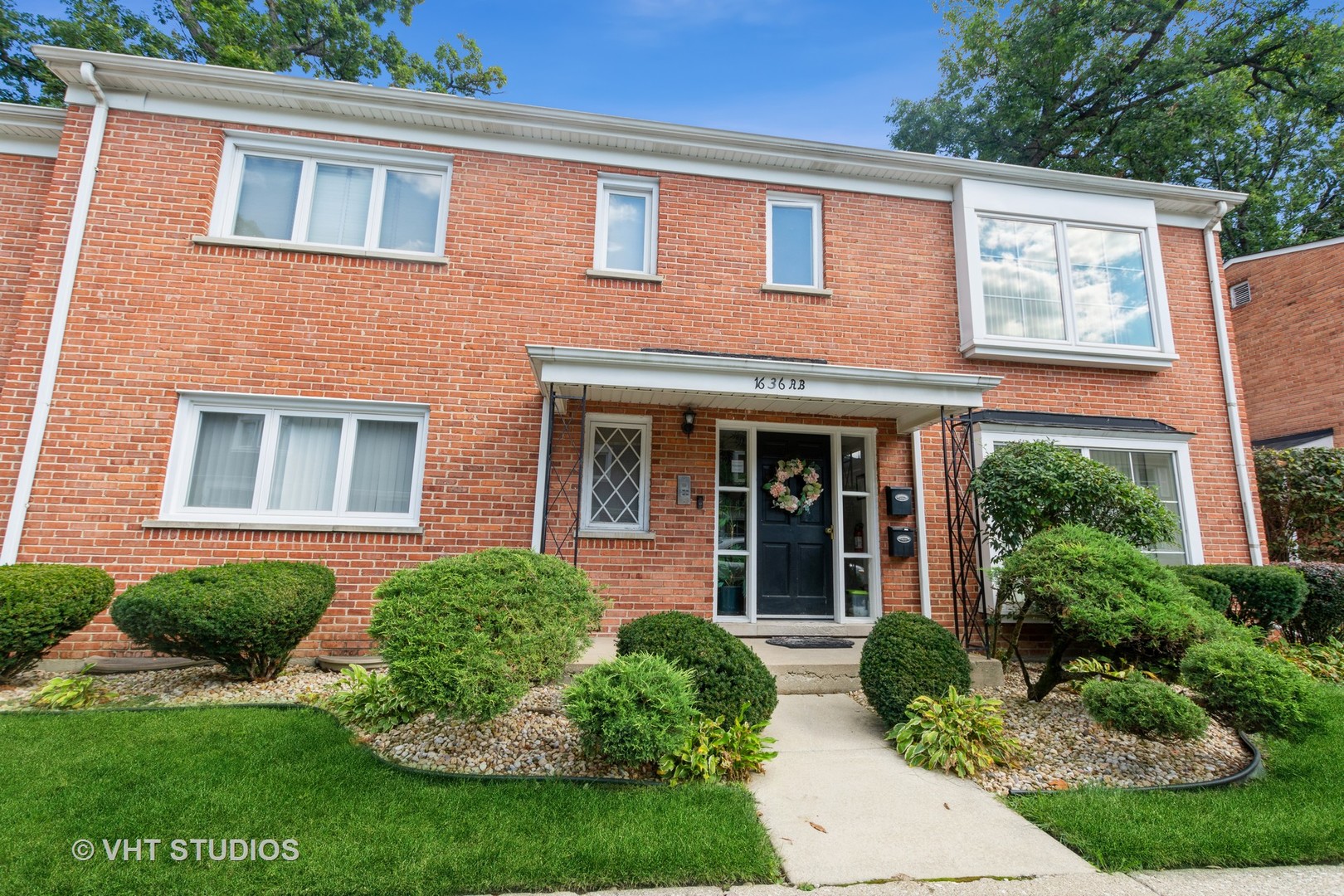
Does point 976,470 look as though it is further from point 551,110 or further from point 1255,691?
point 551,110

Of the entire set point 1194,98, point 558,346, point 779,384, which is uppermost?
point 1194,98

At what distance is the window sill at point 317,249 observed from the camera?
6.53m

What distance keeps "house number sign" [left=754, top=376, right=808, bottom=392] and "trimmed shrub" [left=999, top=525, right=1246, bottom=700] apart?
7.71ft

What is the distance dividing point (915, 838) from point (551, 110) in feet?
24.8

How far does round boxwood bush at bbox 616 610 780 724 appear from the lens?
3.80m

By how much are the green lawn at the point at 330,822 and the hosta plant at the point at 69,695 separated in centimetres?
73

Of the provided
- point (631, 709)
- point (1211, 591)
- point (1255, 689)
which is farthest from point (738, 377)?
point (1211, 591)

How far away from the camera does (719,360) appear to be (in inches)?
227

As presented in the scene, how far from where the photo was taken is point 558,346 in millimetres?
6012

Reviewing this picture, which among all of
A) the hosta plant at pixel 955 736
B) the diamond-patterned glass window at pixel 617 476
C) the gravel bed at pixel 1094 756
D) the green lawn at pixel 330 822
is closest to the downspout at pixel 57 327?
the green lawn at pixel 330 822

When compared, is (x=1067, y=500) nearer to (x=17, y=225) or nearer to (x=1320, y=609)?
(x=1320, y=609)

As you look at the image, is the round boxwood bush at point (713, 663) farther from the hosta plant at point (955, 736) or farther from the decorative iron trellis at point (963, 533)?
the decorative iron trellis at point (963, 533)

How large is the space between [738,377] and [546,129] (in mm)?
3954

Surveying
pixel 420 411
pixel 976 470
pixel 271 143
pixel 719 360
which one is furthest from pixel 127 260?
pixel 976 470
